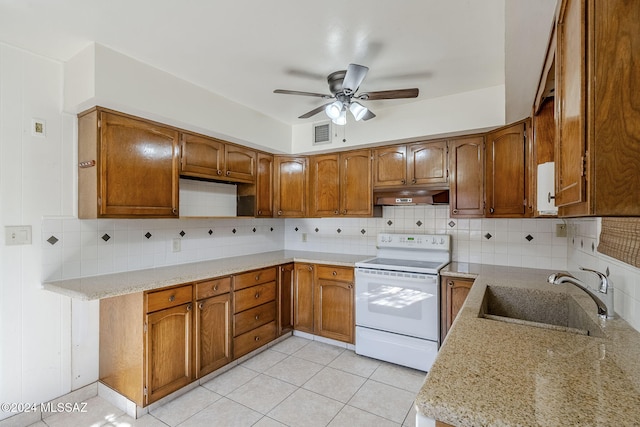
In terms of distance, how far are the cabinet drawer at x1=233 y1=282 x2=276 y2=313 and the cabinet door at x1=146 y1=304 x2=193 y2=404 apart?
0.49 meters

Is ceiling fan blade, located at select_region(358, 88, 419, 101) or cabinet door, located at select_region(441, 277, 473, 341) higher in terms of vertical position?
ceiling fan blade, located at select_region(358, 88, 419, 101)

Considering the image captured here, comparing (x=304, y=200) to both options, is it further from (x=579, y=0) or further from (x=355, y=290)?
(x=579, y=0)

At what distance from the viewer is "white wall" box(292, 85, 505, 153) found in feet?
8.43

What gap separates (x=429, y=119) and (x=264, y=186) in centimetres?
183

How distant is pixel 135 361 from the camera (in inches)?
84.7

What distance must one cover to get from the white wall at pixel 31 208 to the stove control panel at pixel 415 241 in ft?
9.16

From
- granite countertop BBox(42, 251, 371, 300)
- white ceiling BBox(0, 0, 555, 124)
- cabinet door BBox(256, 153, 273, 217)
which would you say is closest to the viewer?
white ceiling BBox(0, 0, 555, 124)

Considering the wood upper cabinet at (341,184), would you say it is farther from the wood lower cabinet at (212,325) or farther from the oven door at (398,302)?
the wood lower cabinet at (212,325)

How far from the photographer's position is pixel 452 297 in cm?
265

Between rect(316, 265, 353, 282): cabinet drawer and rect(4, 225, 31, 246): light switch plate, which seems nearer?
rect(4, 225, 31, 246): light switch plate

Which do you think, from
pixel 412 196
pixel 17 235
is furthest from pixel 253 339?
pixel 412 196

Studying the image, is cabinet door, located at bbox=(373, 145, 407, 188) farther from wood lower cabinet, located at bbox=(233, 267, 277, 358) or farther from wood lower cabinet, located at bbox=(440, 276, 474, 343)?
wood lower cabinet, located at bbox=(233, 267, 277, 358)

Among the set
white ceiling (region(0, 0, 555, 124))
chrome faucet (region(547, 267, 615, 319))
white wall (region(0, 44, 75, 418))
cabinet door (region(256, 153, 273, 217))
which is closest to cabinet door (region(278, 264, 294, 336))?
cabinet door (region(256, 153, 273, 217))

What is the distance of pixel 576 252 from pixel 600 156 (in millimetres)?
2055
